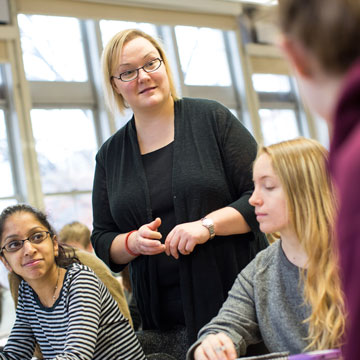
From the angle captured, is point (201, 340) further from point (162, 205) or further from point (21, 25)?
point (21, 25)

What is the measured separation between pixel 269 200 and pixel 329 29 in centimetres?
105

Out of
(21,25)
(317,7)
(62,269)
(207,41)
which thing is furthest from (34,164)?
(317,7)

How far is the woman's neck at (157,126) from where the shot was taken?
203 centimetres

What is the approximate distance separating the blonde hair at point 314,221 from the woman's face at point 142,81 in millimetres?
498

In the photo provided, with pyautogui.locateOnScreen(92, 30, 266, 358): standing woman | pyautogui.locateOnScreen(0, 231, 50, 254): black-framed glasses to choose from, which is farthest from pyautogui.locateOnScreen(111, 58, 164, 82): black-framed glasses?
pyautogui.locateOnScreen(0, 231, 50, 254): black-framed glasses

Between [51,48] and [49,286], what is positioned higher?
[51,48]

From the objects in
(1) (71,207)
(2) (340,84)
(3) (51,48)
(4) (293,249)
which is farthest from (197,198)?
(3) (51,48)

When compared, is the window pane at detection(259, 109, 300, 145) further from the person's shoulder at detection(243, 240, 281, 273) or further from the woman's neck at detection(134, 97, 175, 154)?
the person's shoulder at detection(243, 240, 281, 273)

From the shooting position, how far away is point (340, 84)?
24.0 inches

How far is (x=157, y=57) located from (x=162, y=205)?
0.49 m

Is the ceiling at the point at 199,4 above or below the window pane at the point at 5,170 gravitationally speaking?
above

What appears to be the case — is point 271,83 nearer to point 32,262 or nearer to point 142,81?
point 142,81

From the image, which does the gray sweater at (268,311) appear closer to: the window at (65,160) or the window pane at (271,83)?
the window at (65,160)

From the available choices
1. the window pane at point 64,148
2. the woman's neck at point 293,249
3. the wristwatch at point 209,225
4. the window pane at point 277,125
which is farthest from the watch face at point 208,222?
the window pane at point 277,125
